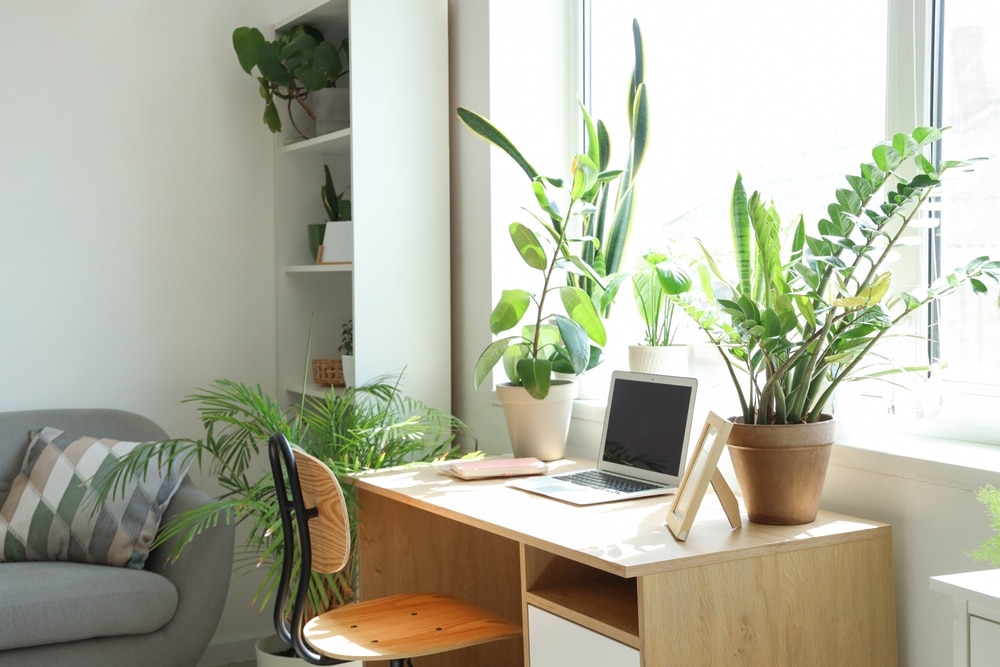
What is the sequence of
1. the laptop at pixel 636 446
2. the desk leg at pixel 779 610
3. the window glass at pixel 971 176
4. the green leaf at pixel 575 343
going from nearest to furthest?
1. the desk leg at pixel 779 610
2. the window glass at pixel 971 176
3. the laptop at pixel 636 446
4. the green leaf at pixel 575 343

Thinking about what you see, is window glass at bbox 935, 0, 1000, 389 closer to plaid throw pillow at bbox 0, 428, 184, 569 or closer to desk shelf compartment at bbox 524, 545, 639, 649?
desk shelf compartment at bbox 524, 545, 639, 649

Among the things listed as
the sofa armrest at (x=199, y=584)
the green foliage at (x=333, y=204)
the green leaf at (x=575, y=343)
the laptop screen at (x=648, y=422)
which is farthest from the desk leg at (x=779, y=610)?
the green foliage at (x=333, y=204)

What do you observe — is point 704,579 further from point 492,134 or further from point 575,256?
point 492,134

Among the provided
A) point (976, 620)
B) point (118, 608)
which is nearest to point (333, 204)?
point (118, 608)

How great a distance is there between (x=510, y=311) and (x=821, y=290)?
1000 mm

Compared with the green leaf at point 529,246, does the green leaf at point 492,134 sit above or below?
above

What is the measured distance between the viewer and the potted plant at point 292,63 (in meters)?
3.21

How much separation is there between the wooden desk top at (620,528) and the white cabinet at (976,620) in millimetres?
430

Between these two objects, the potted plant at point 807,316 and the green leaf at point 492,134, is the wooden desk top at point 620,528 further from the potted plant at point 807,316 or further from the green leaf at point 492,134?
the green leaf at point 492,134

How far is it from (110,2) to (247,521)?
1785 millimetres

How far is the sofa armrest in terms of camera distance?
2.72m

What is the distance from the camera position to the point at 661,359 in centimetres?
249

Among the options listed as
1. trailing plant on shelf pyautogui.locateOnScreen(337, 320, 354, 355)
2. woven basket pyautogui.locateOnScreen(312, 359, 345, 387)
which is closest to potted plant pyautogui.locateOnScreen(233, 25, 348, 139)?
trailing plant on shelf pyautogui.locateOnScreen(337, 320, 354, 355)

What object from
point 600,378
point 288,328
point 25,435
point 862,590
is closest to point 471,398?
point 600,378
